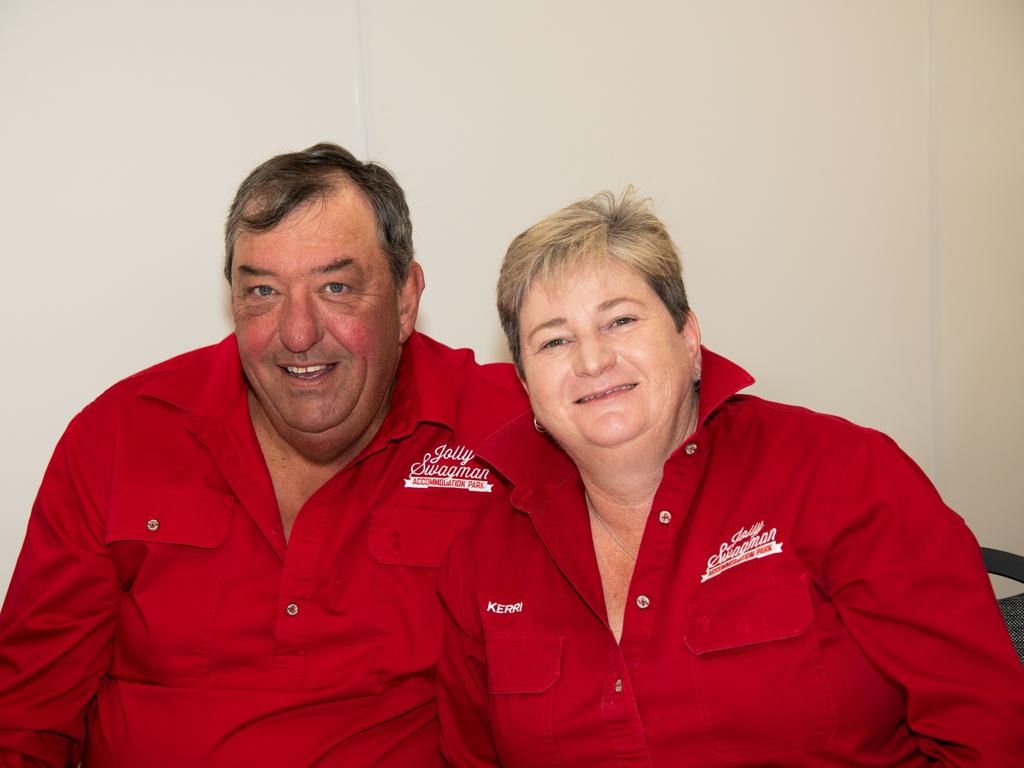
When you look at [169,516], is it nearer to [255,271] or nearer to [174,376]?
[174,376]

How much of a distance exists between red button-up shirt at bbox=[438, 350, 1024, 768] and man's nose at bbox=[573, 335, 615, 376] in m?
0.22

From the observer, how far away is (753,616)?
1811 mm

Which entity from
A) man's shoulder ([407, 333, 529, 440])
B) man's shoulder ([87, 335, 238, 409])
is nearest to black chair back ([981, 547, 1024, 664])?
man's shoulder ([407, 333, 529, 440])

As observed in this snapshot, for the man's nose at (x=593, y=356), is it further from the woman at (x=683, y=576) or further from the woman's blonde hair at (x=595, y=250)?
the woman's blonde hair at (x=595, y=250)

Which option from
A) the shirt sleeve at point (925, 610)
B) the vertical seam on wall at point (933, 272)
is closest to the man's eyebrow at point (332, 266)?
the shirt sleeve at point (925, 610)

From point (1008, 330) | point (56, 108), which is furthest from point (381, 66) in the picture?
point (1008, 330)

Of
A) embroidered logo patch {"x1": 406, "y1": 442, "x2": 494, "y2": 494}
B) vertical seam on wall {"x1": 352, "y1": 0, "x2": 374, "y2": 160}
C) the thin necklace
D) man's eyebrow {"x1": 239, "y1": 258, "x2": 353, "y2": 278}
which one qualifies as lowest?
the thin necklace

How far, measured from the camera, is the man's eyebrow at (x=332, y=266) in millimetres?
2207

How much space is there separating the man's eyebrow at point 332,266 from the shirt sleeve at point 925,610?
3.66 feet

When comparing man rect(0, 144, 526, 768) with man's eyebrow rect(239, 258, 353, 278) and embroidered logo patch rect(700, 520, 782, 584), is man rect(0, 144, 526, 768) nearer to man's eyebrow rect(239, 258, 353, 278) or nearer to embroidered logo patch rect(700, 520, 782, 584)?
man's eyebrow rect(239, 258, 353, 278)

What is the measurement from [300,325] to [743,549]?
39.7 inches

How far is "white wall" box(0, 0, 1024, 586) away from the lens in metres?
2.65

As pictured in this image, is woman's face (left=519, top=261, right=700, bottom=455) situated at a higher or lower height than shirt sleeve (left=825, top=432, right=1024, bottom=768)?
higher

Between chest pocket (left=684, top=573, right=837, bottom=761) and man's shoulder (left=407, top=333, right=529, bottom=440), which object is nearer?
chest pocket (left=684, top=573, right=837, bottom=761)
